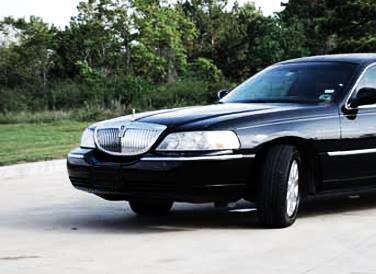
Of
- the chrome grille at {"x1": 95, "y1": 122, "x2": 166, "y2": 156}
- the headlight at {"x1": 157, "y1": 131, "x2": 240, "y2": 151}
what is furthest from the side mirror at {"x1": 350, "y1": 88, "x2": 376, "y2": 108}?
the chrome grille at {"x1": 95, "y1": 122, "x2": 166, "y2": 156}

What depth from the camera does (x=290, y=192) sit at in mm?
7797

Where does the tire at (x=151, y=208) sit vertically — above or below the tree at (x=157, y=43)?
below

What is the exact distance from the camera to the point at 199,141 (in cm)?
747

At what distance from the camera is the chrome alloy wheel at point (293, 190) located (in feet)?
25.5

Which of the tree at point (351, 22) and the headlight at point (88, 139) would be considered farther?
the tree at point (351, 22)

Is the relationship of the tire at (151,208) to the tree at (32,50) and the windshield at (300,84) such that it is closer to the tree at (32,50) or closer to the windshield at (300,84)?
the windshield at (300,84)

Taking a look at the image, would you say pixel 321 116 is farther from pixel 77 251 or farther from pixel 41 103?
pixel 41 103

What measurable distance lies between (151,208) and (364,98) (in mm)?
2333

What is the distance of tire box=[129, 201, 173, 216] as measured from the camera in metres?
8.75

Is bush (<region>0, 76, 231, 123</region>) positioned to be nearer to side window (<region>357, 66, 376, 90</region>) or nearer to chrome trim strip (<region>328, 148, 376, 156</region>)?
side window (<region>357, 66, 376, 90</region>)

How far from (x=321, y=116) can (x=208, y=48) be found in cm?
6905

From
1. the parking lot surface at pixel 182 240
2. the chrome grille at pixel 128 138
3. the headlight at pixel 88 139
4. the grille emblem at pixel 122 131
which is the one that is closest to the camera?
A: the parking lot surface at pixel 182 240

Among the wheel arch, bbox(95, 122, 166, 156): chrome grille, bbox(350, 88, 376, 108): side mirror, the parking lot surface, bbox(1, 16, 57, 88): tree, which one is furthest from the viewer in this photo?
bbox(1, 16, 57, 88): tree

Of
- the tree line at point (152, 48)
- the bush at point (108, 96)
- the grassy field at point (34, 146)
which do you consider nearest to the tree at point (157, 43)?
the tree line at point (152, 48)
